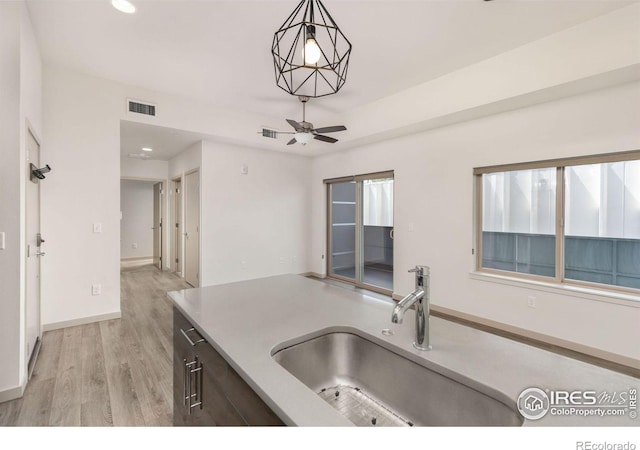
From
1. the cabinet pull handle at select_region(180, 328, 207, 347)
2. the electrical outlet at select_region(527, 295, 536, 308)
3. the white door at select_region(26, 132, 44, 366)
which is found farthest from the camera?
the electrical outlet at select_region(527, 295, 536, 308)

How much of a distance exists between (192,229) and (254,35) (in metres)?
3.57

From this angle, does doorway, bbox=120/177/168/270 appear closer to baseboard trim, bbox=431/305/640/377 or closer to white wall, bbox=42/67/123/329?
white wall, bbox=42/67/123/329

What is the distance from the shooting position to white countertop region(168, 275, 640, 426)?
28.5 inches

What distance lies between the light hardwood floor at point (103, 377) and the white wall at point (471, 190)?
3.35m

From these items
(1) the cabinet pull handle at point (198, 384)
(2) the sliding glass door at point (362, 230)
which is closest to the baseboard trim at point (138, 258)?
(2) the sliding glass door at point (362, 230)

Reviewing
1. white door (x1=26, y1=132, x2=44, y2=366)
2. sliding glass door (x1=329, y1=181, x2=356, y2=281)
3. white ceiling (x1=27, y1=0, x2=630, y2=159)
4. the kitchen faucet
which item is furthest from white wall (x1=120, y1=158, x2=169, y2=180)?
the kitchen faucet

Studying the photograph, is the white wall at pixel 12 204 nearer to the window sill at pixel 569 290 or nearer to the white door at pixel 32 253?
the white door at pixel 32 253

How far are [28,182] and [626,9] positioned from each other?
16.8 ft

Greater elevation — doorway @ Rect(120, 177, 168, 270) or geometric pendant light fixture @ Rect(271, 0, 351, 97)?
geometric pendant light fixture @ Rect(271, 0, 351, 97)

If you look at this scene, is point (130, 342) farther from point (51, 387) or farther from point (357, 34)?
point (357, 34)

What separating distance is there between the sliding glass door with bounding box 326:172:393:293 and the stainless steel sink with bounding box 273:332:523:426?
3787 millimetres

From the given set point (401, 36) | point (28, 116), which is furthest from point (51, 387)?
point (401, 36)

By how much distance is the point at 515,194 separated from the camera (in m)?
3.48

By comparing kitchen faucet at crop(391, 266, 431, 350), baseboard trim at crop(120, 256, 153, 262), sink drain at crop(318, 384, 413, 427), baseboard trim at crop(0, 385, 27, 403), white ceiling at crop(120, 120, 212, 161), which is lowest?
baseboard trim at crop(0, 385, 27, 403)
